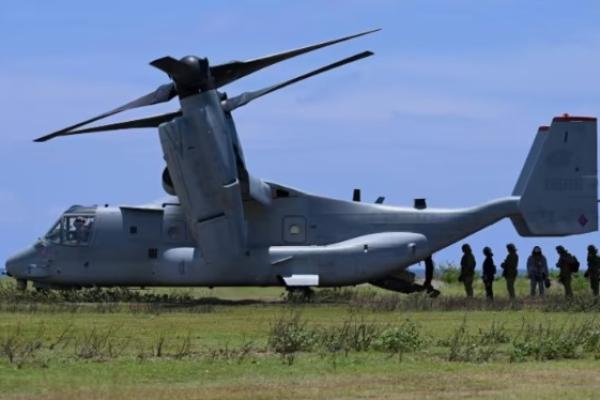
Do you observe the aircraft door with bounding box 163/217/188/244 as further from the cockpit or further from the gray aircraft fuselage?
the cockpit

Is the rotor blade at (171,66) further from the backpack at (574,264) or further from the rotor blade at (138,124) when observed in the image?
the backpack at (574,264)

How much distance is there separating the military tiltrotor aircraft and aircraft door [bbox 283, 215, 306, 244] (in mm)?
29

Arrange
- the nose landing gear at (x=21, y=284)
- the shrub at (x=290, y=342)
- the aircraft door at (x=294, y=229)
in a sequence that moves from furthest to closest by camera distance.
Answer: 1. the nose landing gear at (x=21, y=284)
2. the aircraft door at (x=294, y=229)
3. the shrub at (x=290, y=342)

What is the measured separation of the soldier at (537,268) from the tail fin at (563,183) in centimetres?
257

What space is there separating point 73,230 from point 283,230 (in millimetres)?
6285

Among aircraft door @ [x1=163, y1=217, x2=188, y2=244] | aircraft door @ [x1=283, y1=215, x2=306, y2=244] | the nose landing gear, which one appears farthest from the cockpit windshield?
aircraft door @ [x1=283, y1=215, x2=306, y2=244]

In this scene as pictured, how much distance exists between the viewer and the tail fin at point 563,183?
116ft

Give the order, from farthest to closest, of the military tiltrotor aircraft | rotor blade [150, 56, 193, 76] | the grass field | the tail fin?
the tail fin < the military tiltrotor aircraft < rotor blade [150, 56, 193, 76] < the grass field

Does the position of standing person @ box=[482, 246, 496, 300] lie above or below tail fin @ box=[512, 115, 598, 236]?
below

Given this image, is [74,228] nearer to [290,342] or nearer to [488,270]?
[488,270]

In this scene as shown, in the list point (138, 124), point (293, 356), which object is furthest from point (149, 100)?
point (293, 356)

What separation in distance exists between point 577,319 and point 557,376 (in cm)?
1071

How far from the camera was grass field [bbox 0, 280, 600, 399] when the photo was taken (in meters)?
14.6

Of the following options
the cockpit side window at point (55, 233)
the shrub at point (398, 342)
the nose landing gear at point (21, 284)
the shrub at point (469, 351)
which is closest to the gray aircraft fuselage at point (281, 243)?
the cockpit side window at point (55, 233)
